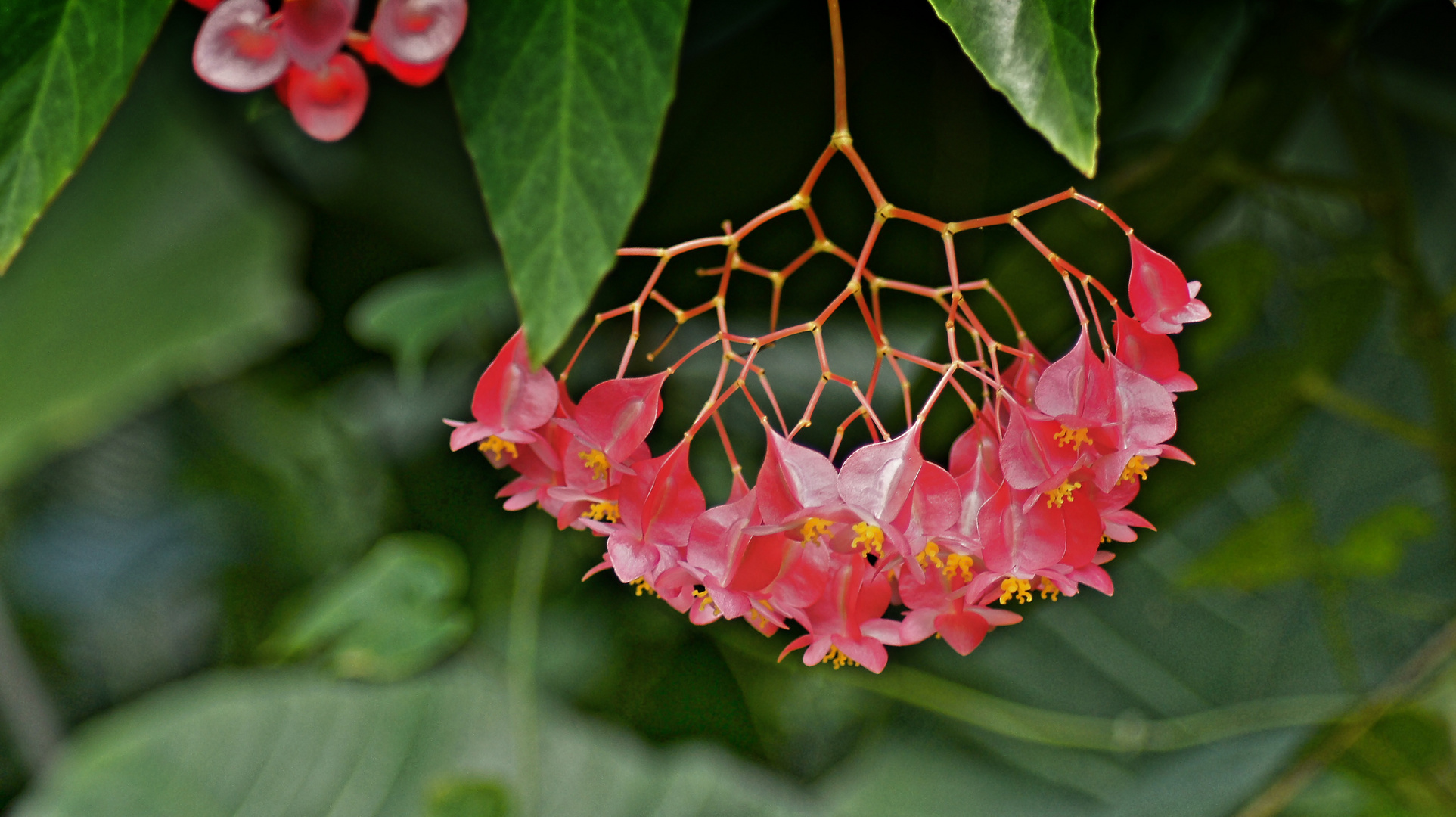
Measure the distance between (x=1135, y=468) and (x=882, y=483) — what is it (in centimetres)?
8

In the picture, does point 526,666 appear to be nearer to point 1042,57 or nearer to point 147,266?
point 147,266

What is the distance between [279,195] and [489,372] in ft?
1.71

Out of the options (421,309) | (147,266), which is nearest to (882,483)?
(421,309)

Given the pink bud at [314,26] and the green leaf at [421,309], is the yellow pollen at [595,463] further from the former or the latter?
the green leaf at [421,309]

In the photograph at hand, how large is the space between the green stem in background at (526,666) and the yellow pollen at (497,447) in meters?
0.45

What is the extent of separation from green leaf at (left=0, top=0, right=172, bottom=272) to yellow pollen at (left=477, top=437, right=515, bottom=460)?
14 cm

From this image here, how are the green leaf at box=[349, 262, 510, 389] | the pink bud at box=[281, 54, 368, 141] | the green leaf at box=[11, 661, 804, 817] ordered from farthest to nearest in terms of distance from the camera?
the green leaf at box=[11, 661, 804, 817] < the green leaf at box=[349, 262, 510, 389] < the pink bud at box=[281, 54, 368, 141]

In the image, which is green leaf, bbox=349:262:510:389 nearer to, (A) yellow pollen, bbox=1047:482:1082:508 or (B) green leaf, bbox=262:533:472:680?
(B) green leaf, bbox=262:533:472:680

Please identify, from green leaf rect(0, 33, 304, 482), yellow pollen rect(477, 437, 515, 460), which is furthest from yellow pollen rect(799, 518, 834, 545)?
green leaf rect(0, 33, 304, 482)

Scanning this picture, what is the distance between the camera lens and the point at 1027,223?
24.9 inches

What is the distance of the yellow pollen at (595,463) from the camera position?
302 mm

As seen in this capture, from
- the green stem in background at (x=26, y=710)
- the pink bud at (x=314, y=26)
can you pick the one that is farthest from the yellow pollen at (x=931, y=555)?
the green stem in background at (x=26, y=710)

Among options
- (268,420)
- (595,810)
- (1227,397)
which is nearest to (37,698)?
(268,420)

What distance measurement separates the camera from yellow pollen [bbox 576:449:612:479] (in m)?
0.30
